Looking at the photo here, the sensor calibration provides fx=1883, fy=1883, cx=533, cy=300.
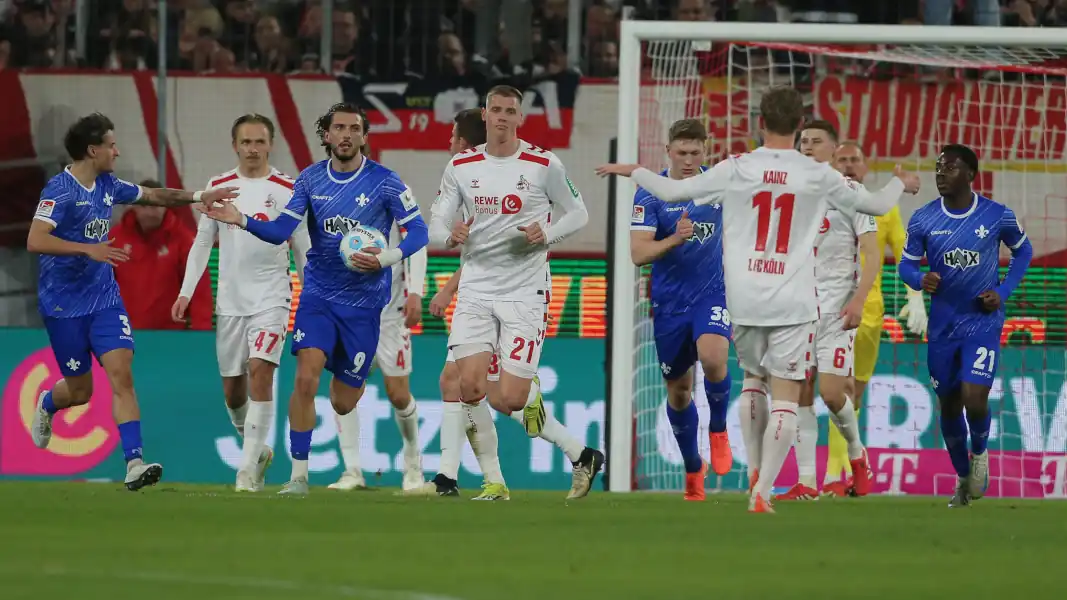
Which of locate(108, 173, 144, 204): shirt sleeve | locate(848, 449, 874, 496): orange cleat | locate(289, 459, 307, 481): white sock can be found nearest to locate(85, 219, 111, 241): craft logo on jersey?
locate(108, 173, 144, 204): shirt sleeve

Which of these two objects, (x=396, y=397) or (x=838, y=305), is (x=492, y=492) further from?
(x=838, y=305)

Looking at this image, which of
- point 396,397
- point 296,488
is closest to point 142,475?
point 296,488

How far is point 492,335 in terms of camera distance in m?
10.5

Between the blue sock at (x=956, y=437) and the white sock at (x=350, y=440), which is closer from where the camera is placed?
the blue sock at (x=956, y=437)

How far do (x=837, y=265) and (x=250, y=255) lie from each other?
389cm

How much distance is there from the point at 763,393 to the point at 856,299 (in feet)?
7.97

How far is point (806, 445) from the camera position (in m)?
11.9

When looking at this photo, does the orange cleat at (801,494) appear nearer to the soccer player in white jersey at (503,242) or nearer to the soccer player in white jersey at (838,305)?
the soccer player in white jersey at (838,305)

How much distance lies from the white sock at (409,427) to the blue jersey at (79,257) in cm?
238

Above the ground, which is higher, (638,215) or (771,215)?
(638,215)

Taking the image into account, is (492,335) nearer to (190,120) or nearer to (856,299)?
(856,299)

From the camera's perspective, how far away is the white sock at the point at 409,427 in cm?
1278

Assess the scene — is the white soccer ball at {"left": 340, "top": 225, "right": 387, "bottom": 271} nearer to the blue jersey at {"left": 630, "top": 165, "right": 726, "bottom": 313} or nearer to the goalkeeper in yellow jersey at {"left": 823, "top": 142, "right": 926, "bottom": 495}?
the blue jersey at {"left": 630, "top": 165, "right": 726, "bottom": 313}

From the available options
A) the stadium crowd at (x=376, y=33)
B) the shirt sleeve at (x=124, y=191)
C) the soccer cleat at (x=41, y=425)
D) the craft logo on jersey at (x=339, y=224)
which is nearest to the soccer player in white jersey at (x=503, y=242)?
the craft logo on jersey at (x=339, y=224)
